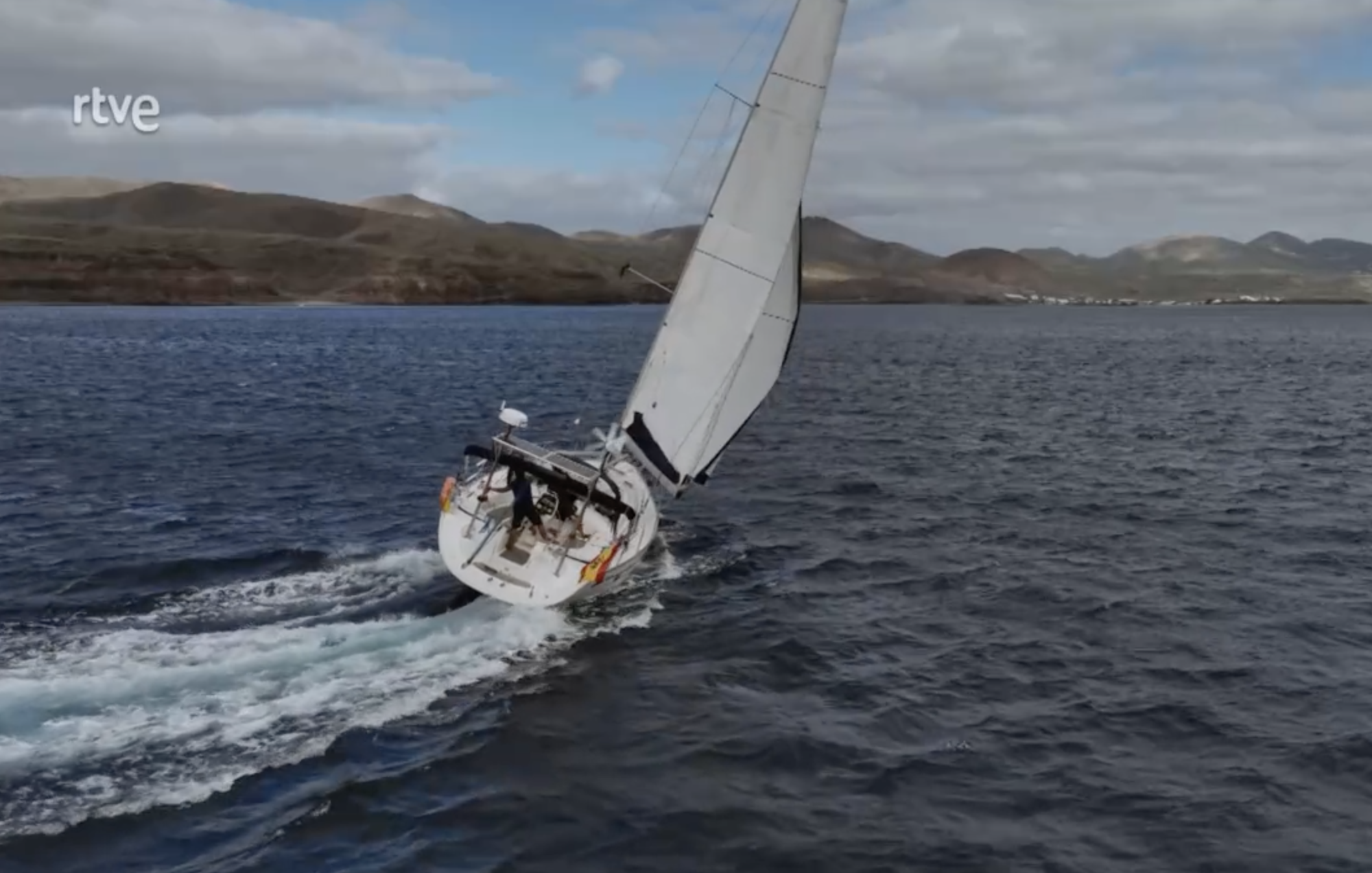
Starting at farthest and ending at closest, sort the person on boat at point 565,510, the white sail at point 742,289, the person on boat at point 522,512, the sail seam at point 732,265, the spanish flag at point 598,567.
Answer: the sail seam at point 732,265
the white sail at point 742,289
the person on boat at point 565,510
the person on boat at point 522,512
the spanish flag at point 598,567

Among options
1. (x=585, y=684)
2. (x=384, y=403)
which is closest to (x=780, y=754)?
(x=585, y=684)

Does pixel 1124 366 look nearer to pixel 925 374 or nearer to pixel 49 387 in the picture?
pixel 925 374

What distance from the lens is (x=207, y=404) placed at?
5919 cm

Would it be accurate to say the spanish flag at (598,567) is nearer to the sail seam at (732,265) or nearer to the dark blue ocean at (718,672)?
the dark blue ocean at (718,672)

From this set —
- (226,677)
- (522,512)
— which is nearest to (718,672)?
(522,512)

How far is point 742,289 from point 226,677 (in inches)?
618

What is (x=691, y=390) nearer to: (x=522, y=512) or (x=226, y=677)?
(x=522, y=512)

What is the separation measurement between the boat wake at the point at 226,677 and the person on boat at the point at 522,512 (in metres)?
2.06

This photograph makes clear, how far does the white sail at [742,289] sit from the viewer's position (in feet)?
93.3

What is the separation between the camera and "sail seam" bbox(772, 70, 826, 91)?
2831cm

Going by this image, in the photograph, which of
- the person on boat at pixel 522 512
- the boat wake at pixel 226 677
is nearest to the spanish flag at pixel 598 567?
the boat wake at pixel 226 677

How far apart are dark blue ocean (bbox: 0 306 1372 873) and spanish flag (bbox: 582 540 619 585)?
118 centimetres

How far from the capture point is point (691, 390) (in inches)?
1198

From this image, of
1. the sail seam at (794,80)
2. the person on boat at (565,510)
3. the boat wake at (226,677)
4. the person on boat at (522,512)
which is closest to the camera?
the boat wake at (226,677)
